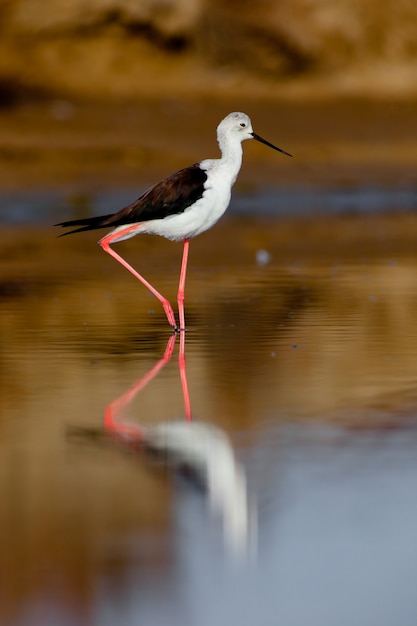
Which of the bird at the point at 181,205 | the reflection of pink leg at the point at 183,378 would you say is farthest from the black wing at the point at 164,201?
the reflection of pink leg at the point at 183,378

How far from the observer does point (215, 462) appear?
543cm

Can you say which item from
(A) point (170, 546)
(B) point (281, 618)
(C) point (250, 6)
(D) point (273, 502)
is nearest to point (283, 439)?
(D) point (273, 502)

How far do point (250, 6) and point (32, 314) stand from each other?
16.4 m

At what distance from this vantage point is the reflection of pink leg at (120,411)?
592cm

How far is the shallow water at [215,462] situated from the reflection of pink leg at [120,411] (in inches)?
0.8

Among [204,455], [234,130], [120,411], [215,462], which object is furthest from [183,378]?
[234,130]

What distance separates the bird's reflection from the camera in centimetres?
472

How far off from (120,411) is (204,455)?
0.91 m

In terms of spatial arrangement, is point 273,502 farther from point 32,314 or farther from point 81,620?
point 32,314

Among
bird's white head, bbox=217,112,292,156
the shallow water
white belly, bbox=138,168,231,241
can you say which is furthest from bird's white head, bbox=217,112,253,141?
the shallow water

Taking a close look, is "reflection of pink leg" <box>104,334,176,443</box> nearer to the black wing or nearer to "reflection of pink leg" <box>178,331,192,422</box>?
"reflection of pink leg" <box>178,331,192,422</box>

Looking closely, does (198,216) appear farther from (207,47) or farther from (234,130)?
(207,47)

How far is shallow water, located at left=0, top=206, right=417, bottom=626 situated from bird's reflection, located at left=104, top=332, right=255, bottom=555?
0.04 ft

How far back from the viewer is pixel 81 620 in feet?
12.6
